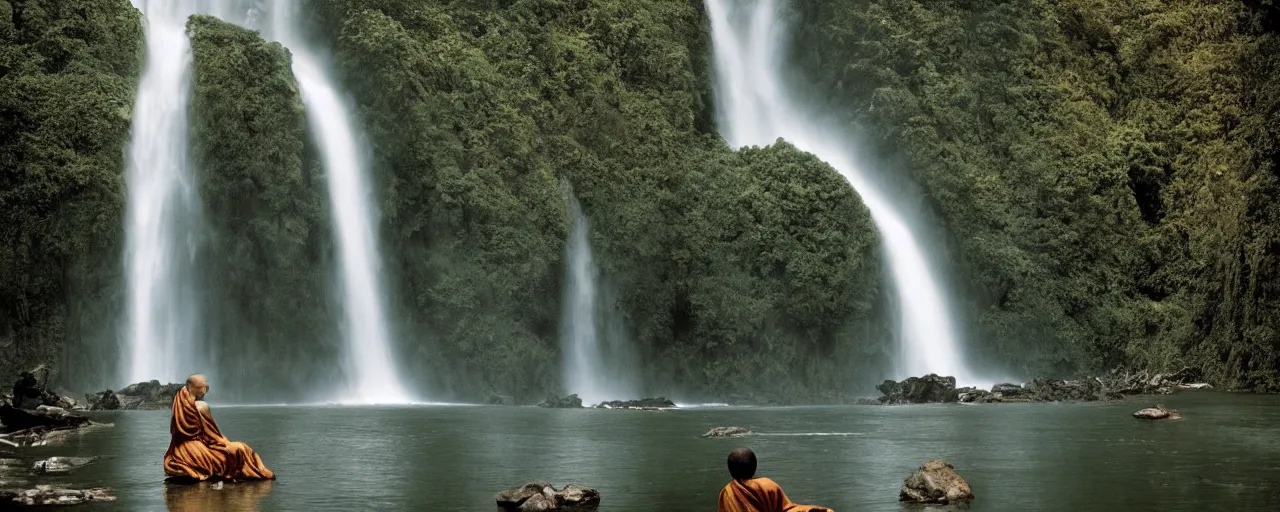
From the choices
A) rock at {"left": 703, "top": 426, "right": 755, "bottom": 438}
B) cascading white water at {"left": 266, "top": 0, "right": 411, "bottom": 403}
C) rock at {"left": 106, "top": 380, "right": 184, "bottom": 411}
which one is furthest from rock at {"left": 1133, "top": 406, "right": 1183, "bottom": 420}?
rock at {"left": 106, "top": 380, "right": 184, "bottom": 411}

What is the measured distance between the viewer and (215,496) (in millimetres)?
14445

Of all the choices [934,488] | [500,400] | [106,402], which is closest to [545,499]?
[934,488]

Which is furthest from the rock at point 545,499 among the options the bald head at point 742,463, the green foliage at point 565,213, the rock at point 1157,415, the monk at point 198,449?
the green foliage at point 565,213

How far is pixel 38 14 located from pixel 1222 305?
34.8 metres

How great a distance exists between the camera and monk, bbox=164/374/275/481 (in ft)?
51.0

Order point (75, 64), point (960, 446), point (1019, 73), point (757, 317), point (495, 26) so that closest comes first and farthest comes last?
point (960, 446), point (75, 64), point (757, 317), point (495, 26), point (1019, 73)

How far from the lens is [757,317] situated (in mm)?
43062

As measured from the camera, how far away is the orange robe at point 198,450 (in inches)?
613

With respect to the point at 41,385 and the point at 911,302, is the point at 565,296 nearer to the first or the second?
the point at 911,302

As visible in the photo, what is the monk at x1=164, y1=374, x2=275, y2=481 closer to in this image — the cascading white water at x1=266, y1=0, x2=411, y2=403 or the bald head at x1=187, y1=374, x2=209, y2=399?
the bald head at x1=187, y1=374, x2=209, y2=399

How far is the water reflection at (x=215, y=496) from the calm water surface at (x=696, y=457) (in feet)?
0.09

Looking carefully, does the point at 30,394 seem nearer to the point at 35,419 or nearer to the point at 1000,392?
the point at 35,419

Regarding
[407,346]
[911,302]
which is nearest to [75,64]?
[407,346]

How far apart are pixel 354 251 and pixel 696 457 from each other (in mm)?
22960
